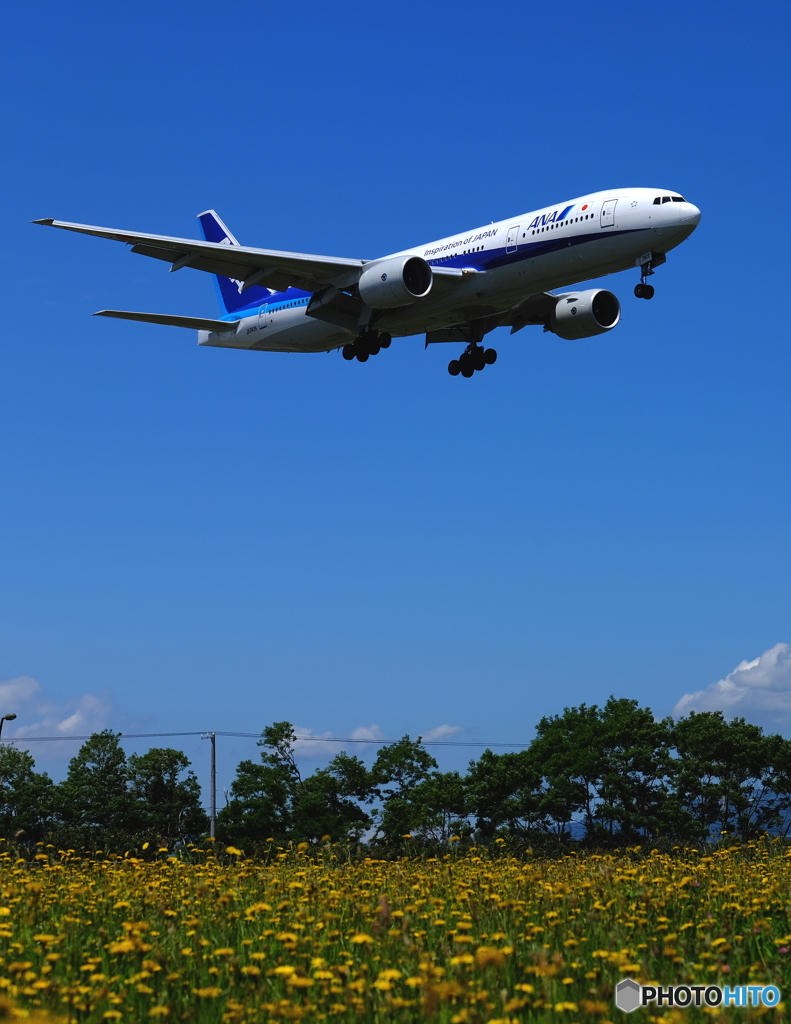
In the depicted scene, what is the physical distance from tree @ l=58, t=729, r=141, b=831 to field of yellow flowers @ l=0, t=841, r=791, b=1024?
8610 cm

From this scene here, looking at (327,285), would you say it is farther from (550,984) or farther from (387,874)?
(550,984)

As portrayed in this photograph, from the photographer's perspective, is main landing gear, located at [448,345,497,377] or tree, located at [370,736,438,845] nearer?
main landing gear, located at [448,345,497,377]

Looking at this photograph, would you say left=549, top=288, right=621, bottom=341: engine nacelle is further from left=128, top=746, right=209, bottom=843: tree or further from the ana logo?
left=128, top=746, right=209, bottom=843: tree

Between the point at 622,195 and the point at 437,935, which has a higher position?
the point at 622,195

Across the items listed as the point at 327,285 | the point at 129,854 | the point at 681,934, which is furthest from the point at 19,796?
the point at 681,934

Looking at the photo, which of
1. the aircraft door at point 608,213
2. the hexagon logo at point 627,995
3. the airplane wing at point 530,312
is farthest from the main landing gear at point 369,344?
the hexagon logo at point 627,995

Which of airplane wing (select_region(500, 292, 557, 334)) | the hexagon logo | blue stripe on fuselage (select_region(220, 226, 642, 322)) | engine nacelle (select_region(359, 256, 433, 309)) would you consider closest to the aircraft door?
blue stripe on fuselage (select_region(220, 226, 642, 322))

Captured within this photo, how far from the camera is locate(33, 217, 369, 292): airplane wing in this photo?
31859mm

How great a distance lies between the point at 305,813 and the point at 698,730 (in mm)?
35055

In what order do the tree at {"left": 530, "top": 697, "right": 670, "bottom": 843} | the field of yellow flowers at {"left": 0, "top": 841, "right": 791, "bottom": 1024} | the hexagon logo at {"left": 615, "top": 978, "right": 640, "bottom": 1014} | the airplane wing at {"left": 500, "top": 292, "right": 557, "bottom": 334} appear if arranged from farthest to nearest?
the tree at {"left": 530, "top": 697, "right": 670, "bottom": 843}
the airplane wing at {"left": 500, "top": 292, "right": 557, "bottom": 334}
the hexagon logo at {"left": 615, "top": 978, "right": 640, "bottom": 1014}
the field of yellow flowers at {"left": 0, "top": 841, "right": 791, "bottom": 1024}

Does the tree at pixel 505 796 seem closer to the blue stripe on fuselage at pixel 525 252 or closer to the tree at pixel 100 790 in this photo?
the tree at pixel 100 790

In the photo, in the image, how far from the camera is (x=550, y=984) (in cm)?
646

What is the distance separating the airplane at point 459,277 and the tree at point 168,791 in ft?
Result: 211

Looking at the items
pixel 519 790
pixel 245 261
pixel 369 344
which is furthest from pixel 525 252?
pixel 519 790
